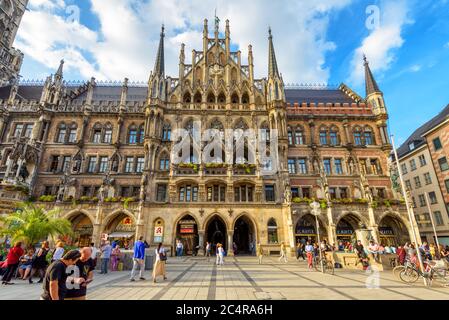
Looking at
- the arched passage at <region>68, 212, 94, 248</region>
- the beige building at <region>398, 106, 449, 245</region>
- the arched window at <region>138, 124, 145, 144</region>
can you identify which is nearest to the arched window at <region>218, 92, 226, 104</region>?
the arched window at <region>138, 124, 145, 144</region>

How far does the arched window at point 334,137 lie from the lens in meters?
31.6

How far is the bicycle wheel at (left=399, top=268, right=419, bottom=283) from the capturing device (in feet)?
33.8

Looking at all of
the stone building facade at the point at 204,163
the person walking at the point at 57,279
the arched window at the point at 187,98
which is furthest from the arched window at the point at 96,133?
the person walking at the point at 57,279

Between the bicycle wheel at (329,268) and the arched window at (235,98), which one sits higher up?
the arched window at (235,98)

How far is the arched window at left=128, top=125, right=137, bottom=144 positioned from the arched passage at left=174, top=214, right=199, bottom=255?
12547 mm

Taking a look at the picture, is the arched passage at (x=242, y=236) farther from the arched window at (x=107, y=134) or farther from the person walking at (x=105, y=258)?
the arched window at (x=107, y=134)

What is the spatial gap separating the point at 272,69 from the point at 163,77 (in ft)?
50.9

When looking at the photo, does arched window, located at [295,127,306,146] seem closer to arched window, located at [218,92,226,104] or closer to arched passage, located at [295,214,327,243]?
arched passage, located at [295,214,327,243]

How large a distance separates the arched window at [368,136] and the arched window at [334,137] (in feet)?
12.4

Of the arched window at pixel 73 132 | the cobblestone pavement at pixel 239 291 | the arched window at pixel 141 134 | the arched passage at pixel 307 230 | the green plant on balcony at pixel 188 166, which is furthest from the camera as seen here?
the arched window at pixel 141 134

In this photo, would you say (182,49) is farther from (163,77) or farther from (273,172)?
(273,172)

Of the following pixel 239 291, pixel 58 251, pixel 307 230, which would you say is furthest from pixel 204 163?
pixel 239 291

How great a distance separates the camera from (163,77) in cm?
3144
